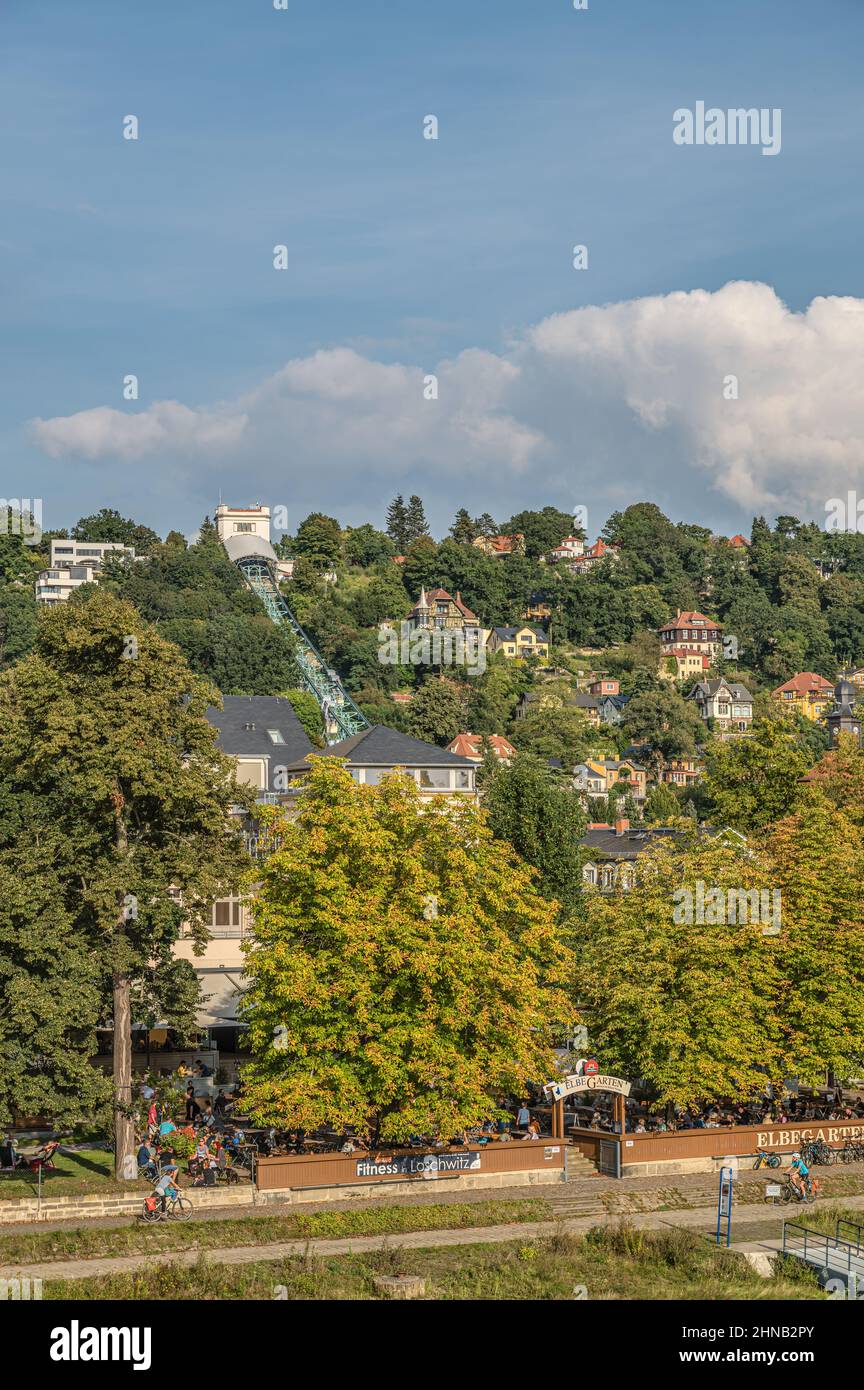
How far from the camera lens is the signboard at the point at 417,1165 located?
3853 centimetres

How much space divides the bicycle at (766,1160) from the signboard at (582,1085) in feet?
17.3

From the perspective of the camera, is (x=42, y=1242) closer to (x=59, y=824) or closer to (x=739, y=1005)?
(x=59, y=824)

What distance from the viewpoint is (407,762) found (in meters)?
79.1

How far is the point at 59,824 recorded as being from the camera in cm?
3975

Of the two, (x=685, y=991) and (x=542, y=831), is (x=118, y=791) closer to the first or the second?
(x=685, y=991)

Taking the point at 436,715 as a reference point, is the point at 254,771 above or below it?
below

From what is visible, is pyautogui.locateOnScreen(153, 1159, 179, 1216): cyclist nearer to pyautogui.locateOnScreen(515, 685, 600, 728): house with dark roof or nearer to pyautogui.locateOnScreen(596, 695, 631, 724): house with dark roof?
pyautogui.locateOnScreen(515, 685, 600, 728): house with dark roof

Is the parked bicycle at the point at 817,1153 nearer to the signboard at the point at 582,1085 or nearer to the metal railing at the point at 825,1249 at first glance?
the metal railing at the point at 825,1249

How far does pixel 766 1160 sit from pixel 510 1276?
45.0 ft

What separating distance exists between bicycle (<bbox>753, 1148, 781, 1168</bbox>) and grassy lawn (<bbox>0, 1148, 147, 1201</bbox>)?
58.1ft

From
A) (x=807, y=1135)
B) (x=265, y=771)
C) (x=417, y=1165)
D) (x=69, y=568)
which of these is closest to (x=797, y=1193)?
(x=807, y=1135)

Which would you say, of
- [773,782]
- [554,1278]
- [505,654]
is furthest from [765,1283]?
[505,654]

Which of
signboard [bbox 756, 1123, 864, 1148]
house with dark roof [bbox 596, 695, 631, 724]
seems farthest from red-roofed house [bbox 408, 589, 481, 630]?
signboard [bbox 756, 1123, 864, 1148]

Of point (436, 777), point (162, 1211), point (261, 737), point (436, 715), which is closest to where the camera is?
point (162, 1211)
